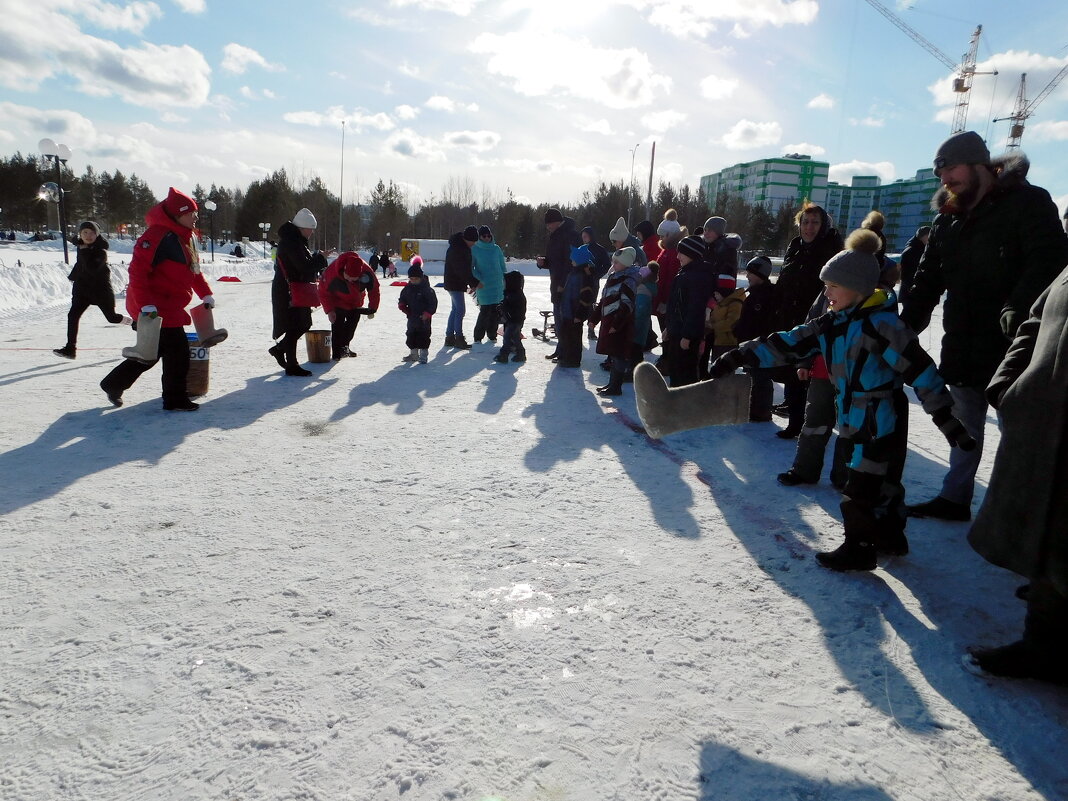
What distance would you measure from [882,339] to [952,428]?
0.48 metres

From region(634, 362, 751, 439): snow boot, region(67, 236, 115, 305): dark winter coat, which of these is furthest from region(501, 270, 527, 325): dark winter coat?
region(67, 236, 115, 305): dark winter coat

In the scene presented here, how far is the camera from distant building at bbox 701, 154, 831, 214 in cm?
10046

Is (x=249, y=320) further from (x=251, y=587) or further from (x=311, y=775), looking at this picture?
(x=311, y=775)

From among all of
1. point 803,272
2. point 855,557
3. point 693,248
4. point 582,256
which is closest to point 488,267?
point 582,256

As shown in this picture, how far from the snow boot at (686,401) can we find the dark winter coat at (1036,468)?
1854mm

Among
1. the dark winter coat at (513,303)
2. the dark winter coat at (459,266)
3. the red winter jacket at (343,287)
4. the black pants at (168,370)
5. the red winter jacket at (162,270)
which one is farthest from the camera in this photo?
the dark winter coat at (459,266)

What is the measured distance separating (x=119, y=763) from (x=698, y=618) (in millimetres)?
1971

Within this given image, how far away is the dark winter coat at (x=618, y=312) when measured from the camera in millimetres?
6203

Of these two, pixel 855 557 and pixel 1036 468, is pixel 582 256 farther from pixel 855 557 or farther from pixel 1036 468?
pixel 1036 468

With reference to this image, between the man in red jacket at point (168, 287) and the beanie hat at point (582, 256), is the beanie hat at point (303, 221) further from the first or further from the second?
the beanie hat at point (582, 256)

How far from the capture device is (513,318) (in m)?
8.41

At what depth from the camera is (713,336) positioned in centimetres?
611

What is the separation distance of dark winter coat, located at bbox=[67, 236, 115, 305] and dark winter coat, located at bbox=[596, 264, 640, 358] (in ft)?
18.4

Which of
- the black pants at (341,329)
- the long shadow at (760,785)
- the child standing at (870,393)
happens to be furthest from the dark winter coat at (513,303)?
the long shadow at (760,785)
